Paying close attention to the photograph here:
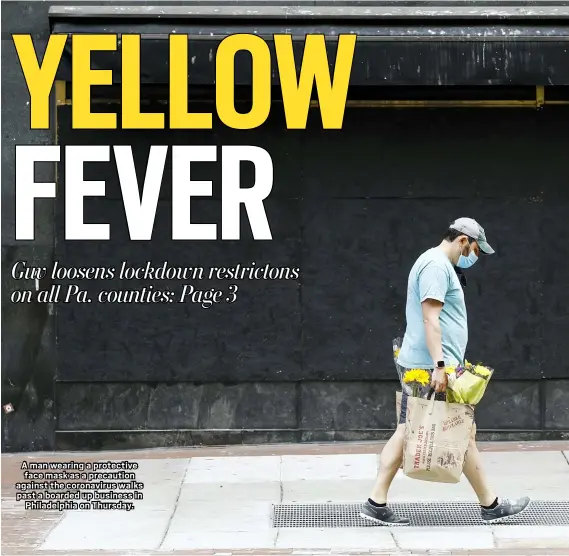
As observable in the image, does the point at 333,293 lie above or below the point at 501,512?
above

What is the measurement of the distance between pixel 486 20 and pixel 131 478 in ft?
15.4

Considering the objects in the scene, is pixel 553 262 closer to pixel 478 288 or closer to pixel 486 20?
pixel 478 288

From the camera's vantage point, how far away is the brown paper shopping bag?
7.71 meters

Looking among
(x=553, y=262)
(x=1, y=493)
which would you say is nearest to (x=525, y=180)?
(x=553, y=262)

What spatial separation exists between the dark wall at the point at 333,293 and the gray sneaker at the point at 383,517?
2748 millimetres

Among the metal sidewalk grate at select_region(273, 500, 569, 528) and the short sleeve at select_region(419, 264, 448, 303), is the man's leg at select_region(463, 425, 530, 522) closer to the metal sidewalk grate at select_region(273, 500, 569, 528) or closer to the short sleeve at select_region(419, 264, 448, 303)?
the metal sidewalk grate at select_region(273, 500, 569, 528)

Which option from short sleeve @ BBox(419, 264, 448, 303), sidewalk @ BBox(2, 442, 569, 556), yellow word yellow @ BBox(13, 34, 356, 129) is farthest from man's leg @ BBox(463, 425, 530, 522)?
yellow word yellow @ BBox(13, 34, 356, 129)

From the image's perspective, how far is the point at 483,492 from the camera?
313 inches

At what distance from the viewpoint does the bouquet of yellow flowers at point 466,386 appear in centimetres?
771

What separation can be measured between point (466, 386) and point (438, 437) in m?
0.36

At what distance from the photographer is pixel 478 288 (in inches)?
423

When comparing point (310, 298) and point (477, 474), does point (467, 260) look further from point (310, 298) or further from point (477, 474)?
point (310, 298)

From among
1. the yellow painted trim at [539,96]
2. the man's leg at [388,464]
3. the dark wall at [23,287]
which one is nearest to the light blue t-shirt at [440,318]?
the man's leg at [388,464]

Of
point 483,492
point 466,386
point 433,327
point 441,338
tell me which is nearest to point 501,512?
point 483,492
